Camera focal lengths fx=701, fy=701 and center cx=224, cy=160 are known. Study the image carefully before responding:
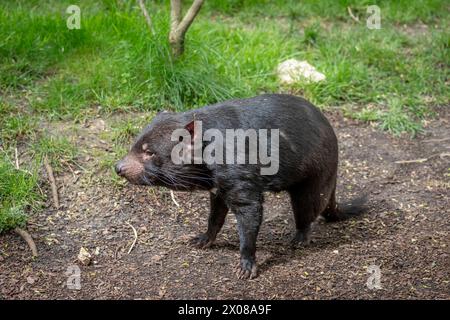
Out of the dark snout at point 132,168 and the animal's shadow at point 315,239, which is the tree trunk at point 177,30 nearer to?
the animal's shadow at point 315,239

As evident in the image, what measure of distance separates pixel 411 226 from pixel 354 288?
1020 millimetres

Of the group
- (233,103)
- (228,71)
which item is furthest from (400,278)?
(228,71)

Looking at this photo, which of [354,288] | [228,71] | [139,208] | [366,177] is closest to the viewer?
[354,288]

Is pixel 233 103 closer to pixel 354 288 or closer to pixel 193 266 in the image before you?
pixel 193 266

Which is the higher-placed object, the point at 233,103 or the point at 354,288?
the point at 233,103

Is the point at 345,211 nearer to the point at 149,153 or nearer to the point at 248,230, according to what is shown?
the point at 248,230

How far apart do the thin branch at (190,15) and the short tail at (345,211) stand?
2064 mm

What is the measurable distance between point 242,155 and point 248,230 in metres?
0.48

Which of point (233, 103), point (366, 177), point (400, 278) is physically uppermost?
point (233, 103)

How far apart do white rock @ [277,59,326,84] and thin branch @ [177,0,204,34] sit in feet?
3.92

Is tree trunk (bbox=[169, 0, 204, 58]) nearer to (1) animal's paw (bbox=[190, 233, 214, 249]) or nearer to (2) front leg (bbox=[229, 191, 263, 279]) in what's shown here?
(1) animal's paw (bbox=[190, 233, 214, 249])

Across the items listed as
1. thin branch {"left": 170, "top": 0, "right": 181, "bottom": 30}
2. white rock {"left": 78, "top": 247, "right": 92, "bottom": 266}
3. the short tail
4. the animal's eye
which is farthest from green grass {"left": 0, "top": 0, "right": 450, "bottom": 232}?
the short tail

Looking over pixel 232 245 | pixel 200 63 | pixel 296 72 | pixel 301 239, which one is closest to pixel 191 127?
pixel 232 245

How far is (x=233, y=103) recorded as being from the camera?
15.1ft
